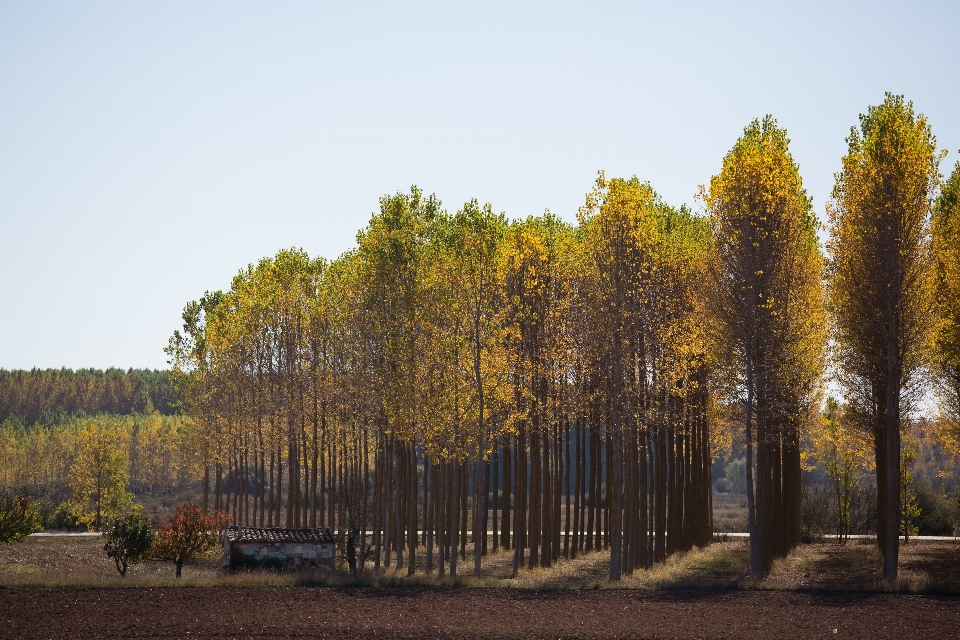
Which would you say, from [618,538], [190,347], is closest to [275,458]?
[190,347]

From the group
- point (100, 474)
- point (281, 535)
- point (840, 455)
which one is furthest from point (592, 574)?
point (100, 474)

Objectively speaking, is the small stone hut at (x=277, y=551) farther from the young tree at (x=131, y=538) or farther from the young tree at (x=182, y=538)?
the young tree at (x=131, y=538)

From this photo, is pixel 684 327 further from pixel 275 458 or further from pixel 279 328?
pixel 275 458

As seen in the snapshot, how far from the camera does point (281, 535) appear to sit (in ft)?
115

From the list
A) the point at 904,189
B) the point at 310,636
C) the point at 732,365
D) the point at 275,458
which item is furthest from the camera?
the point at 275,458

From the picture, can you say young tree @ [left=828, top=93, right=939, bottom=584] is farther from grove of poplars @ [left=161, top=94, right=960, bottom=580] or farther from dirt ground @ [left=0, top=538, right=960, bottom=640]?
dirt ground @ [left=0, top=538, right=960, bottom=640]

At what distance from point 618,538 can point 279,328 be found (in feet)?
76.9

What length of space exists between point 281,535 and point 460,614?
14178 millimetres

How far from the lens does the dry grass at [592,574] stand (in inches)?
1131

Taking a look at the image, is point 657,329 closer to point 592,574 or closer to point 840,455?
point 592,574

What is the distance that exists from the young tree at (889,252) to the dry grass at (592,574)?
8.62 ft

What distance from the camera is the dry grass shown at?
28.7 meters

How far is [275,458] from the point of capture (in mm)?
54125

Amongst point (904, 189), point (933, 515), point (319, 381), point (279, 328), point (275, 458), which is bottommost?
point (933, 515)
